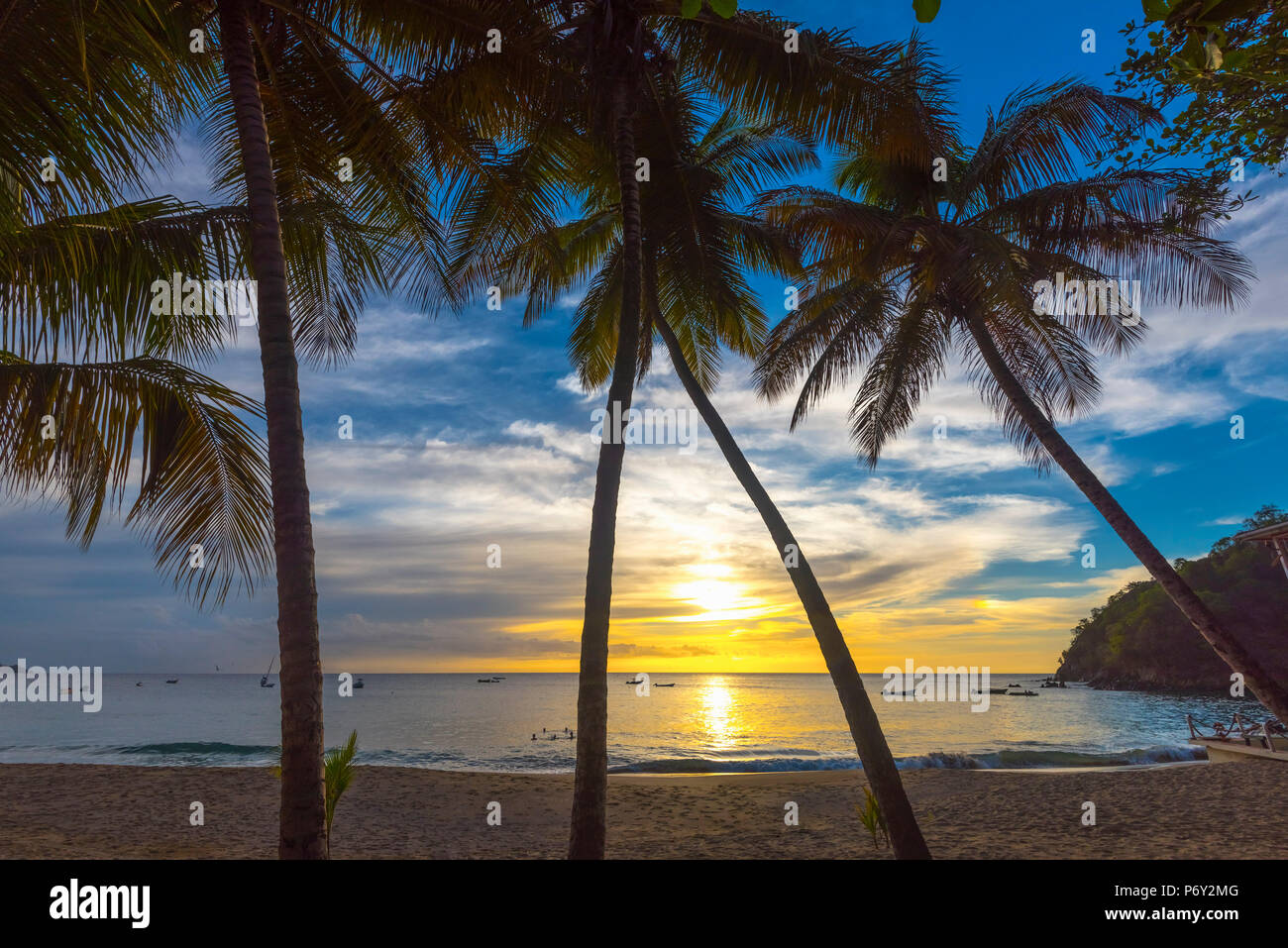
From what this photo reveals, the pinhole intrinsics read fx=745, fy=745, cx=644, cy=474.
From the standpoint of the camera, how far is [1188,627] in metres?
62.1

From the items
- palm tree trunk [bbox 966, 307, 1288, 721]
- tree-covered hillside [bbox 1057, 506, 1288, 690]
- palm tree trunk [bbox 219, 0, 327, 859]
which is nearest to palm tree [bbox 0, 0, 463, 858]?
palm tree trunk [bbox 219, 0, 327, 859]

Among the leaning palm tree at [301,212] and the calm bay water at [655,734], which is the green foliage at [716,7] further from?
the calm bay water at [655,734]

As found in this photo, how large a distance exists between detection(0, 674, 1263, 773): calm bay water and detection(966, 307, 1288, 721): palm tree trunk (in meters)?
16.9

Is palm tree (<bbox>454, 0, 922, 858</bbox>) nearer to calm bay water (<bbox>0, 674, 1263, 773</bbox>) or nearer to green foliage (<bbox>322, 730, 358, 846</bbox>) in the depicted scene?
green foliage (<bbox>322, 730, 358, 846</bbox>)

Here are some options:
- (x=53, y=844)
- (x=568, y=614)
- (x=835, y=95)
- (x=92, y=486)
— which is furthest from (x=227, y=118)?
(x=568, y=614)

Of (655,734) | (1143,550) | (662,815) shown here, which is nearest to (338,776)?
(662,815)

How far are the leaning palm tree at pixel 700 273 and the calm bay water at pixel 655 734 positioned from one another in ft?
60.1

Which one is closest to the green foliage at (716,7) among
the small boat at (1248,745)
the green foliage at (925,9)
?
the green foliage at (925,9)

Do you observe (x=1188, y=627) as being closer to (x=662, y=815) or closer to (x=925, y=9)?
(x=662, y=815)

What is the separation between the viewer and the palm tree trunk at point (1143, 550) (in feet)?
29.9

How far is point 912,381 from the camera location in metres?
14.2
